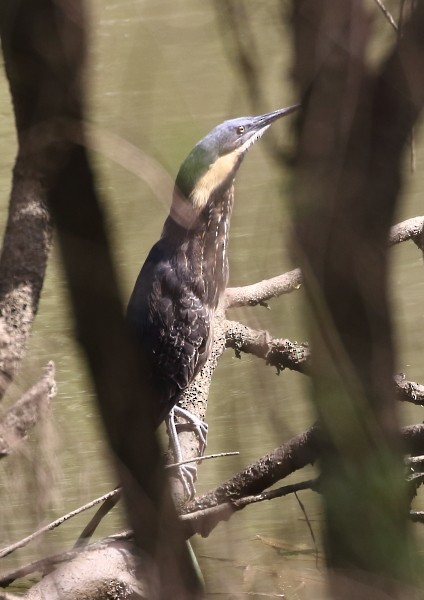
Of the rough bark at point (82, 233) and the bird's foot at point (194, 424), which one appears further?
the bird's foot at point (194, 424)

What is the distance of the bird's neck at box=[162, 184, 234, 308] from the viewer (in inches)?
103

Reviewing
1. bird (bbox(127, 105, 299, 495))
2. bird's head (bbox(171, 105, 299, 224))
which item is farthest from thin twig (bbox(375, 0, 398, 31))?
bird (bbox(127, 105, 299, 495))

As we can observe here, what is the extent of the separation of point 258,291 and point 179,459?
58 cm

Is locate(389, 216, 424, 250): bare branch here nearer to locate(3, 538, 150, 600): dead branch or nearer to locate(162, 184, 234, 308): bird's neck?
locate(162, 184, 234, 308): bird's neck

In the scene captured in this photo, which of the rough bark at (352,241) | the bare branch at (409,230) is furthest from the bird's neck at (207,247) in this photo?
the rough bark at (352,241)

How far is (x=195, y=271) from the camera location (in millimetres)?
2637

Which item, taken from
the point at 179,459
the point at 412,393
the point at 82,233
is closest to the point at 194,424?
the point at 179,459

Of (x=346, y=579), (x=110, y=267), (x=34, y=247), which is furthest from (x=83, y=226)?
(x=34, y=247)

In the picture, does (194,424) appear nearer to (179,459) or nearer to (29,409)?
(179,459)

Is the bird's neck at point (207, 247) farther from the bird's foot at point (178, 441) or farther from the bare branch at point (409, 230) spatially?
the bare branch at point (409, 230)

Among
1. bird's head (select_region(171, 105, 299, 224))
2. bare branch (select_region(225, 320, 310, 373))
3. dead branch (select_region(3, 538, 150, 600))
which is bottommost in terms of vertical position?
dead branch (select_region(3, 538, 150, 600))

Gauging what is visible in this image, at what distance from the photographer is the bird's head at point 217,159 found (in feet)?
8.10

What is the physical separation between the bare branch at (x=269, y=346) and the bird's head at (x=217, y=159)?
33 cm

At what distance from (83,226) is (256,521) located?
1.86 m
